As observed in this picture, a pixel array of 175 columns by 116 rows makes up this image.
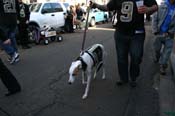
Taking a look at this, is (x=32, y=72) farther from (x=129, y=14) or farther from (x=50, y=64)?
(x=129, y=14)

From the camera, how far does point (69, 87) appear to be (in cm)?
713

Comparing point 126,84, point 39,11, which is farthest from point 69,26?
point 126,84

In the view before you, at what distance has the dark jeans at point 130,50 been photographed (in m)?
6.73

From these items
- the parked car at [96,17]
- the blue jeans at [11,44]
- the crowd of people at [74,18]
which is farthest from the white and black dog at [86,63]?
the parked car at [96,17]

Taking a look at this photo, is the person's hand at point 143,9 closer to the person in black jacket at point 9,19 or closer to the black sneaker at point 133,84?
the black sneaker at point 133,84

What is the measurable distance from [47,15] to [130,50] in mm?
11189

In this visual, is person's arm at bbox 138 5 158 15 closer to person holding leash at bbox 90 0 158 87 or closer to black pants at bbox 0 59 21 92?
person holding leash at bbox 90 0 158 87

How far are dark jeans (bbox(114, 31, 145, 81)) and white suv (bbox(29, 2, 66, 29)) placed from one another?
926cm

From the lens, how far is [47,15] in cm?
1748

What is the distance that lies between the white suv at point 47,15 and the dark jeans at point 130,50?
30.4 feet

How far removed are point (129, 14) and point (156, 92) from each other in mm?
1605

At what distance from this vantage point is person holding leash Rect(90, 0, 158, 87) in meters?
6.53

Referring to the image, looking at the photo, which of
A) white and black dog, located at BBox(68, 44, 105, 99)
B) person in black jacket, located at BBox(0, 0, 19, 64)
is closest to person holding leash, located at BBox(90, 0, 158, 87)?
white and black dog, located at BBox(68, 44, 105, 99)

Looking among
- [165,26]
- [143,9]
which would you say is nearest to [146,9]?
[143,9]
